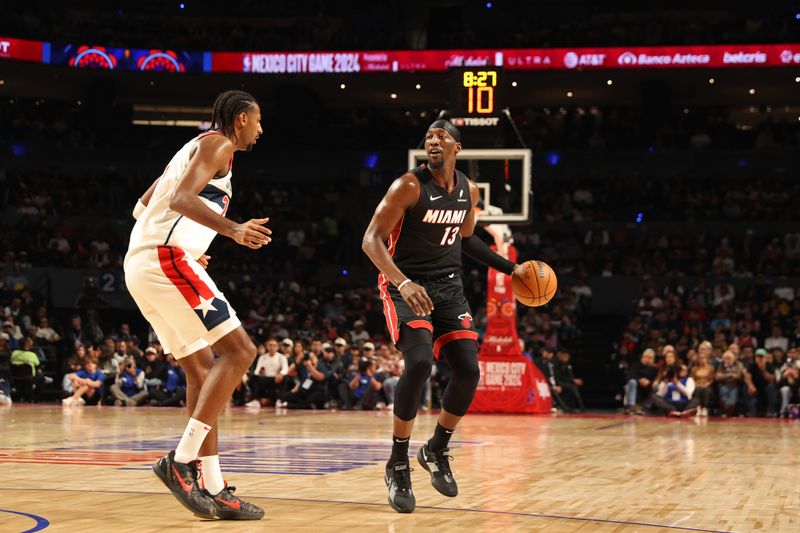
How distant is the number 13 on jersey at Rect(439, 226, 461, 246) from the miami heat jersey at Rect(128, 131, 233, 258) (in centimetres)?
145

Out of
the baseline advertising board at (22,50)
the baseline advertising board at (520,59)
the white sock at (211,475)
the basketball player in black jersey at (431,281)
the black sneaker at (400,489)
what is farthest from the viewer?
the baseline advertising board at (22,50)

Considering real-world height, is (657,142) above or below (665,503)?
above

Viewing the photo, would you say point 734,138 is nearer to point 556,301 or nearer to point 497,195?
point 556,301

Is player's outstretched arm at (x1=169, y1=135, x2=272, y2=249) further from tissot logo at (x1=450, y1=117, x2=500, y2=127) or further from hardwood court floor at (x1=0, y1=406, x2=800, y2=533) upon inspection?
tissot logo at (x1=450, y1=117, x2=500, y2=127)

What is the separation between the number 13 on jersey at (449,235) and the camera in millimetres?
6312

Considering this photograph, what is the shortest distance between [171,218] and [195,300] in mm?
→ 430

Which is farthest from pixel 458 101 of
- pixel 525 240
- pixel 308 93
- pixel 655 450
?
pixel 308 93

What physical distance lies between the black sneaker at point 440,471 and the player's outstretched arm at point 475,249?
3.71 feet

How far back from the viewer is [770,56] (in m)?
26.1

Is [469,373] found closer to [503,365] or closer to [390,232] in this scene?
[390,232]

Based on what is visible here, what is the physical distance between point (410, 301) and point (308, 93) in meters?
25.2

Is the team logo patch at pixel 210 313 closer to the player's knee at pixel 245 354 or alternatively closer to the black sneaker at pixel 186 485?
the player's knee at pixel 245 354

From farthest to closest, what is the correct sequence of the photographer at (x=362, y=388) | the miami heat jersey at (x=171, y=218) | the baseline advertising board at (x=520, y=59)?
the baseline advertising board at (x=520, y=59) → the photographer at (x=362, y=388) → the miami heat jersey at (x=171, y=218)

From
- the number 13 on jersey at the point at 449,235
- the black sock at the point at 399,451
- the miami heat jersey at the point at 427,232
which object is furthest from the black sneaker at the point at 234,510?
the number 13 on jersey at the point at 449,235
